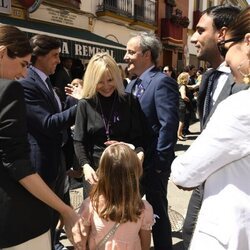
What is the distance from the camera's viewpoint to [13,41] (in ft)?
5.52

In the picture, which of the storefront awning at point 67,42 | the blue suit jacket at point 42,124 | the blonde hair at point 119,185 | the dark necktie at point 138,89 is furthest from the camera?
the storefront awning at point 67,42

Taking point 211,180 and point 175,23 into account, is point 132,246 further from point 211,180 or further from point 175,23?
point 175,23

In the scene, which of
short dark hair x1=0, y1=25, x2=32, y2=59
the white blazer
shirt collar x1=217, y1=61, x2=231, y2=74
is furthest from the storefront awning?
the white blazer

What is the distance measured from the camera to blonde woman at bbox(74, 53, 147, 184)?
2.62 m

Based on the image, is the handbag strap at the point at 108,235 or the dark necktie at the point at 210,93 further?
the dark necktie at the point at 210,93

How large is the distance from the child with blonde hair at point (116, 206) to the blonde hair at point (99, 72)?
0.62 meters

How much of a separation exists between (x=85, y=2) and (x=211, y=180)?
12.3m

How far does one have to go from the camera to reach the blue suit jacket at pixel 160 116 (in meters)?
2.79

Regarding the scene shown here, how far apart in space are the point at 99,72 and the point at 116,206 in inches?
37.4

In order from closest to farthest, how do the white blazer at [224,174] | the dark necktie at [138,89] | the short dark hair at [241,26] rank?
the white blazer at [224,174]
the short dark hair at [241,26]
the dark necktie at [138,89]

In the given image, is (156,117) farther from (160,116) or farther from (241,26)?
(241,26)

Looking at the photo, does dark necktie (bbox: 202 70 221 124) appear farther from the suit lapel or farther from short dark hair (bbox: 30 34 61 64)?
short dark hair (bbox: 30 34 61 64)

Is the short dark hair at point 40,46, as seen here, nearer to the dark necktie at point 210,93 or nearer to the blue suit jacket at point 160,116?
the blue suit jacket at point 160,116

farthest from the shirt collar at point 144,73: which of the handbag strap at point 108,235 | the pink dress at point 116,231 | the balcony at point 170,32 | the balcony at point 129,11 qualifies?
the balcony at point 170,32
